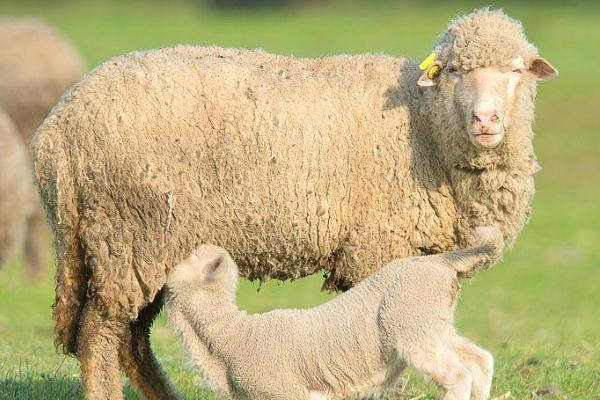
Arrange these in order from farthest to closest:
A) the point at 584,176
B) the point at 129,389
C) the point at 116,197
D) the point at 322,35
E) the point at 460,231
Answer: the point at 322,35 → the point at 584,176 → the point at 129,389 → the point at 460,231 → the point at 116,197

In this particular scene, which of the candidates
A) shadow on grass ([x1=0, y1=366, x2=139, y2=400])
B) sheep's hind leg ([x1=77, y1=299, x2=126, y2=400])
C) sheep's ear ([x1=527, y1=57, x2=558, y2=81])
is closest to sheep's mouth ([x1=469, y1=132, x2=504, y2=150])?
sheep's ear ([x1=527, y1=57, x2=558, y2=81])

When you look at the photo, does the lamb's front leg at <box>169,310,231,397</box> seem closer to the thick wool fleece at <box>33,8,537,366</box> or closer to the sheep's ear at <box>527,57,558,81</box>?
the thick wool fleece at <box>33,8,537,366</box>

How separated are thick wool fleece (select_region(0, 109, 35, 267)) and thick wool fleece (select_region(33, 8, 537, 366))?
21.7ft

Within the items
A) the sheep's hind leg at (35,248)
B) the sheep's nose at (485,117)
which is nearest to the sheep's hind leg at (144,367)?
the sheep's nose at (485,117)

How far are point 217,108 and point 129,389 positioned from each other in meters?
1.96

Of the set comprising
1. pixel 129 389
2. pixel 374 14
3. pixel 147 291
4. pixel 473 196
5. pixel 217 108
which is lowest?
pixel 374 14

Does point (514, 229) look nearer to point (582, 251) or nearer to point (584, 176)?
point (582, 251)

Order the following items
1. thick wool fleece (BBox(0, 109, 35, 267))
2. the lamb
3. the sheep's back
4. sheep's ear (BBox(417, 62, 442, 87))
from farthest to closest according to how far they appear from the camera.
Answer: thick wool fleece (BBox(0, 109, 35, 267)), sheep's ear (BBox(417, 62, 442, 87)), the sheep's back, the lamb

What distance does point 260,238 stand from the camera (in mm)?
5906

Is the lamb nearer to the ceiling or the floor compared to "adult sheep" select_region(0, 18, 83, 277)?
nearer to the ceiling

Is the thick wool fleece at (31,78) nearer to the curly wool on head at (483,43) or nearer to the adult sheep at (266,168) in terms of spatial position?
the adult sheep at (266,168)

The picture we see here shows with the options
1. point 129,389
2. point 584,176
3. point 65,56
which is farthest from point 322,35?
point 129,389

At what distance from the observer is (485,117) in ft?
18.9

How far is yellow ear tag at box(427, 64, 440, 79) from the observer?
609cm
